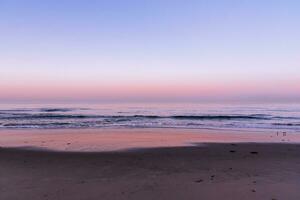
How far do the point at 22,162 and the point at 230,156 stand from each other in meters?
6.33

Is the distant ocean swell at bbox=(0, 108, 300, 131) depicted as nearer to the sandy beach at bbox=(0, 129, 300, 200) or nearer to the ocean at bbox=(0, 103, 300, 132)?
the ocean at bbox=(0, 103, 300, 132)

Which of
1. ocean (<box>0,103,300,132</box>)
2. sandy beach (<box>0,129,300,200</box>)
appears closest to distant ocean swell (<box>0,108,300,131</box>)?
ocean (<box>0,103,300,132</box>)

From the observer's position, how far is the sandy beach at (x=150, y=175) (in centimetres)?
607

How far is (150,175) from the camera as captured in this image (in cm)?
761

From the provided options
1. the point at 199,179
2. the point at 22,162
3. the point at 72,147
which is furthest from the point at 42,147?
the point at 199,179

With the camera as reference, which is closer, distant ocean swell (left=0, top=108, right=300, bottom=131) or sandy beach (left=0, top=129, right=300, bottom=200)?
sandy beach (left=0, top=129, right=300, bottom=200)

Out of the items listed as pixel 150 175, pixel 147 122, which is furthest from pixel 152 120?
pixel 150 175

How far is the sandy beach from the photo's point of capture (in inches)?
239

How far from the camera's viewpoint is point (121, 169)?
8359mm

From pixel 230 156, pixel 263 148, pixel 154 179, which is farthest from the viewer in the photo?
pixel 263 148

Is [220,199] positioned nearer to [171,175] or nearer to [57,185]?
[171,175]

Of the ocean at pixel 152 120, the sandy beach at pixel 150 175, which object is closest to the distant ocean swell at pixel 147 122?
the ocean at pixel 152 120

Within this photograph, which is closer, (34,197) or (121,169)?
(34,197)

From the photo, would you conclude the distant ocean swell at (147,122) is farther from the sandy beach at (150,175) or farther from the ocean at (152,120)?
the sandy beach at (150,175)
